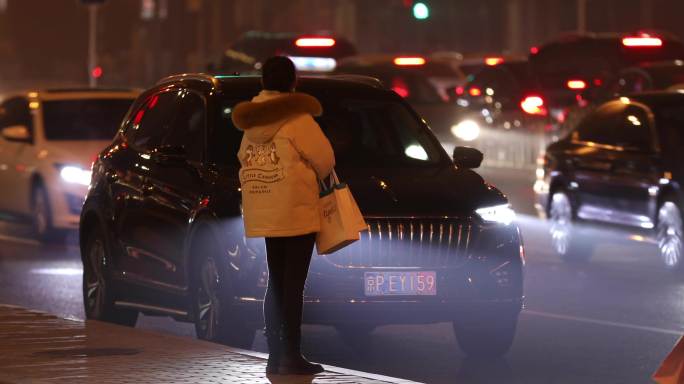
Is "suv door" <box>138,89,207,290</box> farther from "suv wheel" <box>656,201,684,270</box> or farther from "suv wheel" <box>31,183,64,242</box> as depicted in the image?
"suv wheel" <box>31,183,64,242</box>

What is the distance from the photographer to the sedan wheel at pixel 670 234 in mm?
16359

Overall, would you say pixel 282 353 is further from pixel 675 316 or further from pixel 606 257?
pixel 606 257

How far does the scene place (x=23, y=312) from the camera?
1176 centimetres

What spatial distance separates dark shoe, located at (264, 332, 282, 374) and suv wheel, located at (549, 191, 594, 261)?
8.84m

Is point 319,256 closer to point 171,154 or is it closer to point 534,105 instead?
point 171,154

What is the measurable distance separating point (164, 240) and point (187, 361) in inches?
91.4

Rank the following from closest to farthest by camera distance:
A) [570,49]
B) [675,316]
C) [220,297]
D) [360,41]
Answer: [220,297], [675,316], [570,49], [360,41]

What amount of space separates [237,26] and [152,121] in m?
69.8

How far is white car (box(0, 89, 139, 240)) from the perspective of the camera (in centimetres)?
1930

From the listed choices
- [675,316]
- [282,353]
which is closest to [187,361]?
[282,353]

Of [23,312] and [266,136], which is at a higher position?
[266,136]

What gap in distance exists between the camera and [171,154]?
1153 centimetres

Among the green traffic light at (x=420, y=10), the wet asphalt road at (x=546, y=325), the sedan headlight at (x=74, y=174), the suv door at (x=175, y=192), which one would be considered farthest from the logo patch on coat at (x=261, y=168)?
the green traffic light at (x=420, y=10)

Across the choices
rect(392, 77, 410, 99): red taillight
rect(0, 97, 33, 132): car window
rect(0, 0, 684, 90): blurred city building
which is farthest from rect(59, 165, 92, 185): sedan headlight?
rect(0, 0, 684, 90): blurred city building
